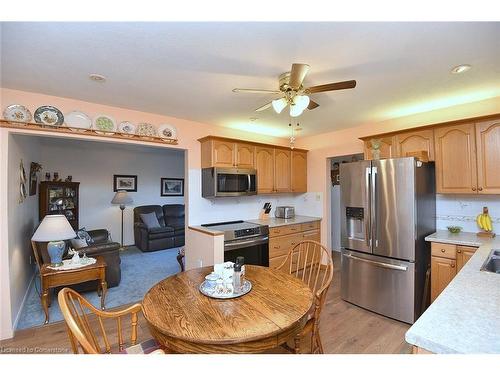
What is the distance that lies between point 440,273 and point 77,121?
396 cm

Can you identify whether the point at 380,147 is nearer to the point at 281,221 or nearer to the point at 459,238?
the point at 459,238

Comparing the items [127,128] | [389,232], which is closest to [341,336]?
[389,232]

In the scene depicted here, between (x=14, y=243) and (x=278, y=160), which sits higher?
(x=278, y=160)

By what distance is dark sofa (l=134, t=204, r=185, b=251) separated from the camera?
17.4 ft

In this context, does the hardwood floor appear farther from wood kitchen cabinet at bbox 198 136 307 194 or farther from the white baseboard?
wood kitchen cabinet at bbox 198 136 307 194

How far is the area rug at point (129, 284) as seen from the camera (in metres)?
2.55

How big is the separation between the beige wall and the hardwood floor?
66.4 inches

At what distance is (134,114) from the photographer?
283cm

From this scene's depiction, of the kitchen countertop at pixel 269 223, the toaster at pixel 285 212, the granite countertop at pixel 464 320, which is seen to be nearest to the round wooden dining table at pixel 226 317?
the granite countertop at pixel 464 320

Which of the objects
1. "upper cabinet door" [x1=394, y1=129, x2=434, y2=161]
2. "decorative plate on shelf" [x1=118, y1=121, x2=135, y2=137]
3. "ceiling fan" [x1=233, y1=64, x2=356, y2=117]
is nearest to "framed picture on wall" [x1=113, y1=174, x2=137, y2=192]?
"decorative plate on shelf" [x1=118, y1=121, x2=135, y2=137]
